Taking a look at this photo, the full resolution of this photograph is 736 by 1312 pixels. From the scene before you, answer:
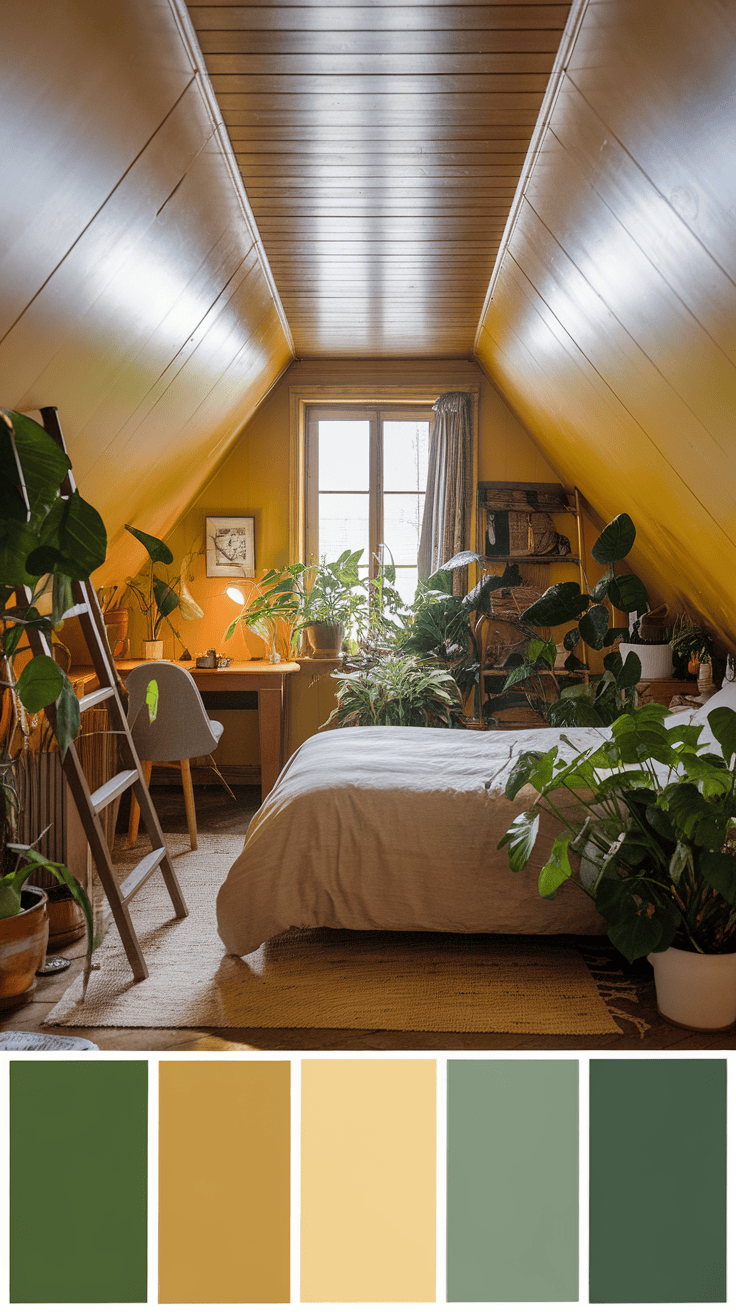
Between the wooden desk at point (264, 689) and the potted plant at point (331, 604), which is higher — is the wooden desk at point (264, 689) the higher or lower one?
the lower one

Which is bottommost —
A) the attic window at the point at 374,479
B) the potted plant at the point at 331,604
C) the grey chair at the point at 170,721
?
the grey chair at the point at 170,721

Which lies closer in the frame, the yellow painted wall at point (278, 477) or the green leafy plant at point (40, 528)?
the green leafy plant at point (40, 528)

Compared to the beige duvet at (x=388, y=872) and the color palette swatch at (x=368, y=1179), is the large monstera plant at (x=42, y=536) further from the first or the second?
the color palette swatch at (x=368, y=1179)

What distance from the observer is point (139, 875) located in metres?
2.71

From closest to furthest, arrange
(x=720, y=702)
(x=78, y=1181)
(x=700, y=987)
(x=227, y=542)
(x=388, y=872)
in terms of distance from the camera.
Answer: (x=78, y=1181) → (x=700, y=987) → (x=388, y=872) → (x=720, y=702) → (x=227, y=542)

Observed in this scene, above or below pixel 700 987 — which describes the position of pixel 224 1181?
above

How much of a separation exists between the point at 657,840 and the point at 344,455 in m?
3.65

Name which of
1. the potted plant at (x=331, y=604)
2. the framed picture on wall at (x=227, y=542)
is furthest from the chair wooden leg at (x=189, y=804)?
the framed picture on wall at (x=227, y=542)

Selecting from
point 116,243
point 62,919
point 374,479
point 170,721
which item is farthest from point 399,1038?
point 374,479

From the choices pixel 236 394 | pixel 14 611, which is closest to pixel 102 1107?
pixel 14 611

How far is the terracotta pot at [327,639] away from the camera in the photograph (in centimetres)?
496

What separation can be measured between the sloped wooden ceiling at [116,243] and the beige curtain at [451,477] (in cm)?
145

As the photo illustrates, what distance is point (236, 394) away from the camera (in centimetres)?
435

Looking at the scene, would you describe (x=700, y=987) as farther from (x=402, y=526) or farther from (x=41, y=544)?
(x=402, y=526)
